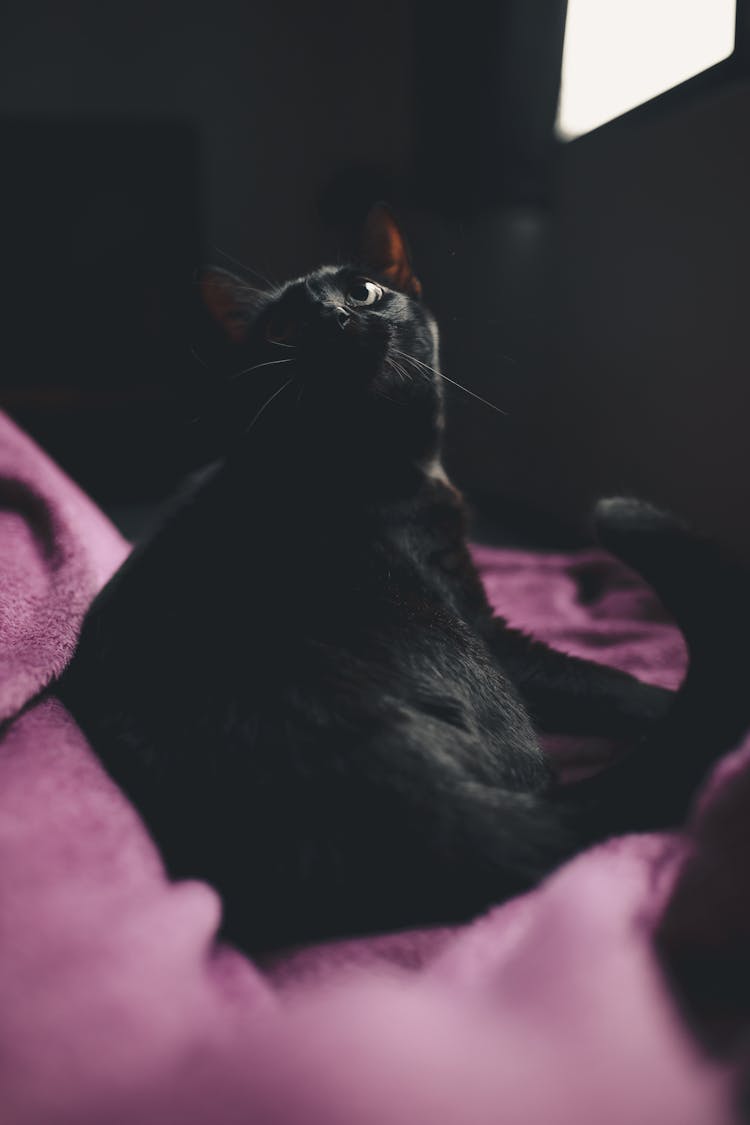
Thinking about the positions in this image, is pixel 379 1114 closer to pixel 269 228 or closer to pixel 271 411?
pixel 271 411

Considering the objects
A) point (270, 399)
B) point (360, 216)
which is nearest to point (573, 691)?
point (270, 399)

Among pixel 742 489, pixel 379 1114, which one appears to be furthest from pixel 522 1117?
pixel 742 489

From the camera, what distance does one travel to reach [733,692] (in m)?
0.58

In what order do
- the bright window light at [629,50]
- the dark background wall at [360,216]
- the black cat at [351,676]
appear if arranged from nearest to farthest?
the black cat at [351,676] → the bright window light at [629,50] → the dark background wall at [360,216]

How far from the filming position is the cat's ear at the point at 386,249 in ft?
3.44

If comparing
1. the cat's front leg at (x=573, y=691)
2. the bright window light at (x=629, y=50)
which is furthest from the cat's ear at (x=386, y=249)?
the bright window light at (x=629, y=50)

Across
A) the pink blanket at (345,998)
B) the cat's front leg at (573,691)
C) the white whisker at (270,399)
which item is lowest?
the cat's front leg at (573,691)

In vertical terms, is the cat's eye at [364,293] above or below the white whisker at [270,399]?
above

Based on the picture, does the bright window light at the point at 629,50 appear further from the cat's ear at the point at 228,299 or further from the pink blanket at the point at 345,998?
the pink blanket at the point at 345,998

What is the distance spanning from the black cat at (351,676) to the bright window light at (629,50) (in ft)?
3.15

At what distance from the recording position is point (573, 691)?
0.90 meters

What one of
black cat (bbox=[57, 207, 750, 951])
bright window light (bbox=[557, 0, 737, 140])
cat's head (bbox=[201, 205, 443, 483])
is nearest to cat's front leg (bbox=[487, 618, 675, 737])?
black cat (bbox=[57, 207, 750, 951])

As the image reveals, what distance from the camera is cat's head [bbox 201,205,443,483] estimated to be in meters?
0.86

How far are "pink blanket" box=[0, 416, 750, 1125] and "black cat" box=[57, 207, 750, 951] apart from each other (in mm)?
33
